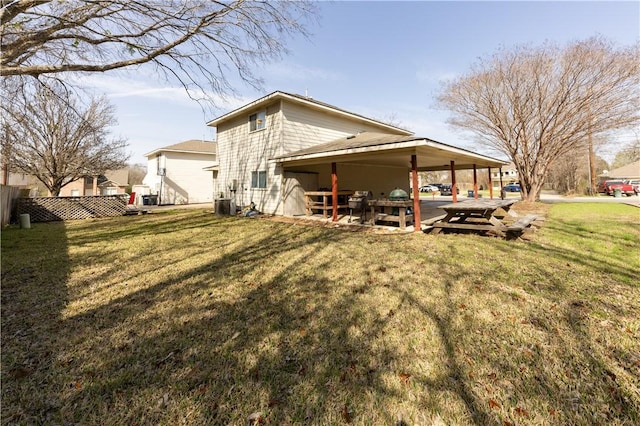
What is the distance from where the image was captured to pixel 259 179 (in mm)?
13961

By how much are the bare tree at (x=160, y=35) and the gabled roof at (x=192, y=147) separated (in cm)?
1783

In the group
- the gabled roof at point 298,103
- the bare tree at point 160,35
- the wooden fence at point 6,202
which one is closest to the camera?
the bare tree at point 160,35

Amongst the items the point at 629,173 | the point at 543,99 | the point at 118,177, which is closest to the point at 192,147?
the point at 118,177

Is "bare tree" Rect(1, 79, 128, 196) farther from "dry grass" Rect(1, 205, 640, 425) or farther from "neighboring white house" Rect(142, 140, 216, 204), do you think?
"dry grass" Rect(1, 205, 640, 425)

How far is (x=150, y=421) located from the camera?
180cm

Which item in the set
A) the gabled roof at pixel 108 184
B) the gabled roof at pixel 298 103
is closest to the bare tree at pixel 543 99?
the gabled roof at pixel 298 103

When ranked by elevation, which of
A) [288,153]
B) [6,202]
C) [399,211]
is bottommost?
[399,211]

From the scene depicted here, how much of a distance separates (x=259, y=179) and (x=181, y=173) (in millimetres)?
15289

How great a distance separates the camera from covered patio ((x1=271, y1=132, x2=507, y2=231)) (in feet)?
26.8

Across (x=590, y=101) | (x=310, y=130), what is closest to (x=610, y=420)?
(x=310, y=130)

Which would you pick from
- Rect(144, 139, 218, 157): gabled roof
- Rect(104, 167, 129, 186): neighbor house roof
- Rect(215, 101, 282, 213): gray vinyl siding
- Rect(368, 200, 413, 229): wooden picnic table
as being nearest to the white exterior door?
Rect(215, 101, 282, 213): gray vinyl siding

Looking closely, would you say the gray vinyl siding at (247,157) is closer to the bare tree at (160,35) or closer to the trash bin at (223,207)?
the trash bin at (223,207)

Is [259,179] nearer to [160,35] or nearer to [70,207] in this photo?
[160,35]

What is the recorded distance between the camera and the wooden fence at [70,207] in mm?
12422
